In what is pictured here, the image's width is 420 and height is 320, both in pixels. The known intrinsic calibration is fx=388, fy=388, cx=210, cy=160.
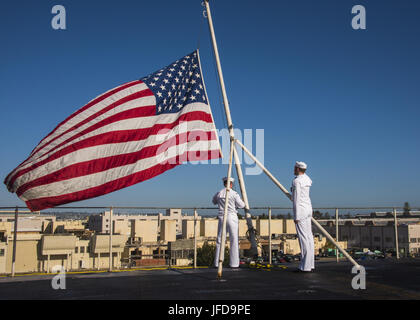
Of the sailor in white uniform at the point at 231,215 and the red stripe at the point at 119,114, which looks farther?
the sailor in white uniform at the point at 231,215

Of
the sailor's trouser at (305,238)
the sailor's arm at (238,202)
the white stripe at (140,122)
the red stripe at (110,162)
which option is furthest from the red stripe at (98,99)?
the sailor's trouser at (305,238)

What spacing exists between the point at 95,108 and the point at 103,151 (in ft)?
3.53

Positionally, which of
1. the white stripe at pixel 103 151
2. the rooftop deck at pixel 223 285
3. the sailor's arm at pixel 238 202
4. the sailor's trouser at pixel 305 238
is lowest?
the rooftop deck at pixel 223 285

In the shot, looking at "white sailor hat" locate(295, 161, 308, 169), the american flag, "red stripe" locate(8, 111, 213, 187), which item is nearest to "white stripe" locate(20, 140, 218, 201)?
the american flag

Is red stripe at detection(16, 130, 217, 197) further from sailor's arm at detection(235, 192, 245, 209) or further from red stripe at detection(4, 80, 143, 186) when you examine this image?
sailor's arm at detection(235, 192, 245, 209)

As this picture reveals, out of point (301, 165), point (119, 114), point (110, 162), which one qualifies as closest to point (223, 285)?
point (301, 165)

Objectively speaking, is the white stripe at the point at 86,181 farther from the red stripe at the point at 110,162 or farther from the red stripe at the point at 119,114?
the red stripe at the point at 119,114

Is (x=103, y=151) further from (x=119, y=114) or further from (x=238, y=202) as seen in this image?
(x=238, y=202)

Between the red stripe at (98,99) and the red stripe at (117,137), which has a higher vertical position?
the red stripe at (98,99)

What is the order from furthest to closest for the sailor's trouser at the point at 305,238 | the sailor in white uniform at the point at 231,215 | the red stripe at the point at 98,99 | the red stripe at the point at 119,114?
the sailor in white uniform at the point at 231,215 < the red stripe at the point at 98,99 < the red stripe at the point at 119,114 < the sailor's trouser at the point at 305,238

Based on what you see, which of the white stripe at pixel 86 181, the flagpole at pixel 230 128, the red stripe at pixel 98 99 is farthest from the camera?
the flagpole at pixel 230 128

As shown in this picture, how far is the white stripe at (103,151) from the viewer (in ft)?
26.3
